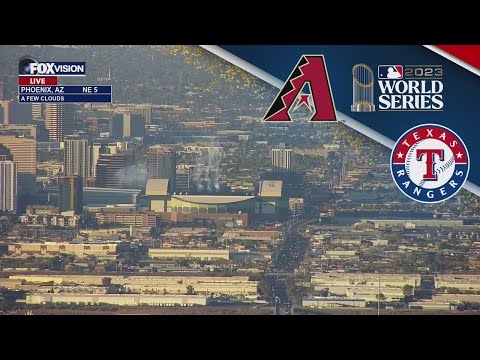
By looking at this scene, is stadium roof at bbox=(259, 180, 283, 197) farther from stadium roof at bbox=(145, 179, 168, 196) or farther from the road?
stadium roof at bbox=(145, 179, 168, 196)

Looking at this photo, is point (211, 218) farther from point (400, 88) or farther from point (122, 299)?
point (400, 88)

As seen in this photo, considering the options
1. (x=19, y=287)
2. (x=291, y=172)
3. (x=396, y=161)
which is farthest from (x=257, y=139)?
(x=19, y=287)

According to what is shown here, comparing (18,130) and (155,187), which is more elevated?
(18,130)

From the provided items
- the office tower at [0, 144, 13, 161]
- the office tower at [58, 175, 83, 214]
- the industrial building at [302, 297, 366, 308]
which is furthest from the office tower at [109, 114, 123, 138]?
the industrial building at [302, 297, 366, 308]

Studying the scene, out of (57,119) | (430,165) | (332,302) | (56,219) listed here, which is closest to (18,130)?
(57,119)

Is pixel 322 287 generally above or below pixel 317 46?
below

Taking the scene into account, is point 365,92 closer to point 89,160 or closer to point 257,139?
point 257,139

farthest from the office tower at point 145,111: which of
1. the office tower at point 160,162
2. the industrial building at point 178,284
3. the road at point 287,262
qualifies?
the road at point 287,262

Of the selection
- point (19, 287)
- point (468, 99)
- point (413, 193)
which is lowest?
point (19, 287)
